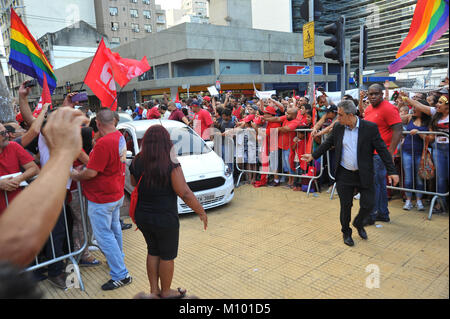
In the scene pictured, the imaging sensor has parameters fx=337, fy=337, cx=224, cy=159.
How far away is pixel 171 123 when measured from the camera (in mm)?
7586

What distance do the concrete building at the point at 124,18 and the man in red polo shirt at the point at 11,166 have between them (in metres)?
68.1

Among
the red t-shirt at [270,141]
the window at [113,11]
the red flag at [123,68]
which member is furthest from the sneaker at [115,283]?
the window at [113,11]

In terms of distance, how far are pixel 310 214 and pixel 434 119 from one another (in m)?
2.45

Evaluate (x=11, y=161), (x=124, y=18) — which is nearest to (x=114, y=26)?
(x=124, y=18)

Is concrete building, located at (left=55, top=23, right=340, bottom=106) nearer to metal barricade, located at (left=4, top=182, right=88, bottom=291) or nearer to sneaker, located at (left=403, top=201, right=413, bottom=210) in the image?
sneaker, located at (left=403, top=201, right=413, bottom=210)

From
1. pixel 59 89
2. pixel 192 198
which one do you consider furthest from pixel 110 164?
pixel 59 89

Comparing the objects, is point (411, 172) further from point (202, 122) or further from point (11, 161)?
point (11, 161)

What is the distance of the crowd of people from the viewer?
3.23 metres

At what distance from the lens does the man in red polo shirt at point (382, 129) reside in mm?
5094

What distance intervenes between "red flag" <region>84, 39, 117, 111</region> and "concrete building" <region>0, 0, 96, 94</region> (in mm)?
59571

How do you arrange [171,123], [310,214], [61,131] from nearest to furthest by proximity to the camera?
1. [61,131]
2. [310,214]
3. [171,123]

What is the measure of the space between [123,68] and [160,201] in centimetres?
395
